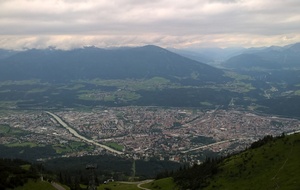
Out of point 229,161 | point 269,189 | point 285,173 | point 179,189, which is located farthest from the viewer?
point 229,161

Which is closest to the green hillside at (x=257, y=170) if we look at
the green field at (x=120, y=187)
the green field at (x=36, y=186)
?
the green field at (x=120, y=187)

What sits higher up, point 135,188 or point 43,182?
point 43,182

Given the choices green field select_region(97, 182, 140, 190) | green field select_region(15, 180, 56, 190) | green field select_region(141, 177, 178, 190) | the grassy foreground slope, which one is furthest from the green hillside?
green field select_region(15, 180, 56, 190)

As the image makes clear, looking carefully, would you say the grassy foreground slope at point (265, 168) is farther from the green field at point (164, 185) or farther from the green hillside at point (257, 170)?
the green field at point (164, 185)

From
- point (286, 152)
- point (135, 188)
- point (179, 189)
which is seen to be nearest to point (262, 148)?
point (286, 152)

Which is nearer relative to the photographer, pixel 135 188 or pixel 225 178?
pixel 225 178

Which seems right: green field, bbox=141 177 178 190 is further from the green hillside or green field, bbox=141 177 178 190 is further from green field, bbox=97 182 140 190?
green field, bbox=97 182 140 190

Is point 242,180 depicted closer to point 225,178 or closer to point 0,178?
point 225,178
